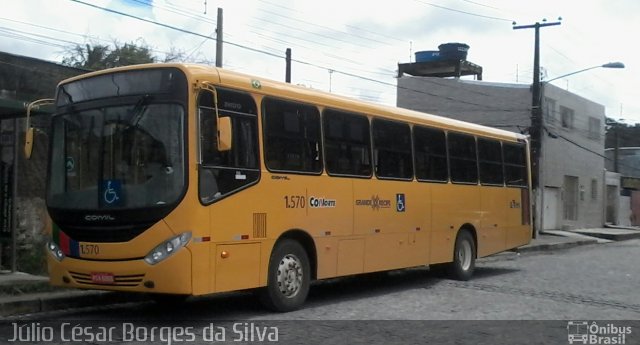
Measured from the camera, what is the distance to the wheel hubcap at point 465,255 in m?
14.3

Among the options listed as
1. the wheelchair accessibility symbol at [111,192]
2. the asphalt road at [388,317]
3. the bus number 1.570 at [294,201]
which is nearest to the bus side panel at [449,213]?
the asphalt road at [388,317]

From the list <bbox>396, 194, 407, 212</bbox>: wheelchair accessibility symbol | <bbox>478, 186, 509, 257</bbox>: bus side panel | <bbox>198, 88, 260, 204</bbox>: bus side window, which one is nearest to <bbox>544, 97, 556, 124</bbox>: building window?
<bbox>478, 186, 509, 257</bbox>: bus side panel

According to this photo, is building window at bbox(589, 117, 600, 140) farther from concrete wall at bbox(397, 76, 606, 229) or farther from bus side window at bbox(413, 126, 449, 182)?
bus side window at bbox(413, 126, 449, 182)

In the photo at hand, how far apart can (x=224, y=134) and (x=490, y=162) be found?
8.49 meters

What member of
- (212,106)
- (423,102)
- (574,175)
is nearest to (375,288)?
(212,106)

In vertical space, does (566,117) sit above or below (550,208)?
above

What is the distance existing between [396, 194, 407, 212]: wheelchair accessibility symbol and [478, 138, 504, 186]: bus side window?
3313 millimetres

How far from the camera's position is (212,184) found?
27.9ft

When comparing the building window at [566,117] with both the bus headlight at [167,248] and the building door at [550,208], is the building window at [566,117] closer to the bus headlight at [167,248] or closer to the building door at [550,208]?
the building door at [550,208]

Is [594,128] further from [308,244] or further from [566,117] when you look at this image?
[308,244]

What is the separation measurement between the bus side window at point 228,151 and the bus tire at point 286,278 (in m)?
1.13

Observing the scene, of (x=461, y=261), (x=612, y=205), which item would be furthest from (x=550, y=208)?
(x=461, y=261)

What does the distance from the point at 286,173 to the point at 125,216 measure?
90.9 inches

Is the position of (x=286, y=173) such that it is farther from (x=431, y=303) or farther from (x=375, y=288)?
(x=375, y=288)
